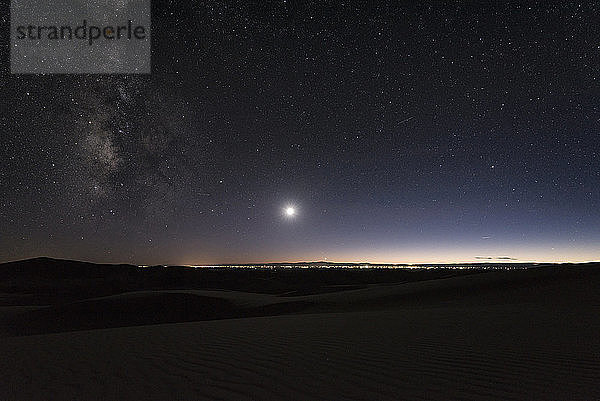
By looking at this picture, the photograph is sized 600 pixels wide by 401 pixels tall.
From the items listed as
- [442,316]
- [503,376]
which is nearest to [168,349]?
[503,376]

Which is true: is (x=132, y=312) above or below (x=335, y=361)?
below

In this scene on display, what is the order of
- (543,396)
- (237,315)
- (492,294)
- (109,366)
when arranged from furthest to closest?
(237,315)
(492,294)
(109,366)
(543,396)

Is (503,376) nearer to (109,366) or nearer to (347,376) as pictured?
(347,376)

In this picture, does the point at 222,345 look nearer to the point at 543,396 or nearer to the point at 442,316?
the point at 543,396

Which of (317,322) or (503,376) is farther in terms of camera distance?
(317,322)

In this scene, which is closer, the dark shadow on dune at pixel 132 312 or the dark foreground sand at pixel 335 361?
the dark foreground sand at pixel 335 361

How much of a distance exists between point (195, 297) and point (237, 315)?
6.95 meters

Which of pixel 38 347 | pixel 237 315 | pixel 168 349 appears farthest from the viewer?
pixel 237 315

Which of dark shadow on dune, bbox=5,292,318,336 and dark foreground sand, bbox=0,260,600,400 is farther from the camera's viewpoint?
dark shadow on dune, bbox=5,292,318,336

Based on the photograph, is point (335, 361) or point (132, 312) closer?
point (335, 361)

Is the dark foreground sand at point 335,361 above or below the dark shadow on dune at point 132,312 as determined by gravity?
above

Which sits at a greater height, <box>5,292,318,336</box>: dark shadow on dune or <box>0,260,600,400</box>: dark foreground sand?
<box>0,260,600,400</box>: dark foreground sand

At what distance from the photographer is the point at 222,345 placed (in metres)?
6.23

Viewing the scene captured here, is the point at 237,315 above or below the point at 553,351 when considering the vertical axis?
below
